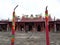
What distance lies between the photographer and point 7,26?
1997 inches

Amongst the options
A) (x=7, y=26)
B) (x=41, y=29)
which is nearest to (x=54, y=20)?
(x=41, y=29)

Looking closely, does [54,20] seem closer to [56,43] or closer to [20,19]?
[20,19]

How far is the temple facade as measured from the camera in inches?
1948

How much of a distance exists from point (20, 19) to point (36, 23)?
Answer: 4.29 metres

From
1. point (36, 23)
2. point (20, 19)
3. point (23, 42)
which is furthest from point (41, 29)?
point (23, 42)

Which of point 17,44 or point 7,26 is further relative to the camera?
point 7,26

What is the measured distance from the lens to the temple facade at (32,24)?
49469 millimetres

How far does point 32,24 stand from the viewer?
50.9 meters

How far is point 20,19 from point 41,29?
601cm

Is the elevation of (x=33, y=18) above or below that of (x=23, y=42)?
above

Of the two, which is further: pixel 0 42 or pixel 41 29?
pixel 41 29

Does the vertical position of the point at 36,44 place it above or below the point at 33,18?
below

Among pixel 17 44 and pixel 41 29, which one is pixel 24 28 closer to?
pixel 41 29

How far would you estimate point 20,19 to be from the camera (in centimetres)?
5106
